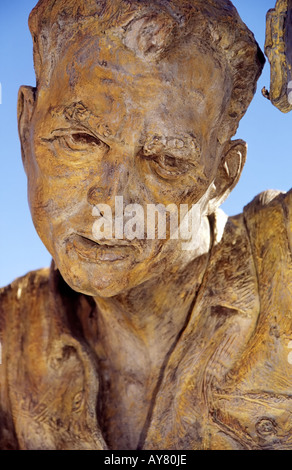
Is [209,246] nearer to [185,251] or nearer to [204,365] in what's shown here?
[185,251]

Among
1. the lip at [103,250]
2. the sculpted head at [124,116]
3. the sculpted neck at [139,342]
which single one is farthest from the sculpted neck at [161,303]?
the lip at [103,250]

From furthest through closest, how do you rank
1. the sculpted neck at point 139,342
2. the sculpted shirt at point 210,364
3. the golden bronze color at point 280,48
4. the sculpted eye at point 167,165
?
the sculpted neck at point 139,342, the sculpted shirt at point 210,364, the sculpted eye at point 167,165, the golden bronze color at point 280,48

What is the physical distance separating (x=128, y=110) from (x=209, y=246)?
1.85ft

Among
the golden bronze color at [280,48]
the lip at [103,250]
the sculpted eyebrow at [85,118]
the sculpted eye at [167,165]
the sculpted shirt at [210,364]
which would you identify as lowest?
→ the sculpted shirt at [210,364]

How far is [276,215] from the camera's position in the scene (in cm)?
252

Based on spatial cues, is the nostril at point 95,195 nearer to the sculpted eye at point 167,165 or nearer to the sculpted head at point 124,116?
the sculpted head at point 124,116

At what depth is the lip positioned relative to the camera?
2209mm

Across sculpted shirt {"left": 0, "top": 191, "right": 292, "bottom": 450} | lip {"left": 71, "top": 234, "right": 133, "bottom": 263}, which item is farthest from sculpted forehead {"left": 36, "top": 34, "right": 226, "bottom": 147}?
sculpted shirt {"left": 0, "top": 191, "right": 292, "bottom": 450}

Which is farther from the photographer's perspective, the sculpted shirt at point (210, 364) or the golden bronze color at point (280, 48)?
the sculpted shirt at point (210, 364)

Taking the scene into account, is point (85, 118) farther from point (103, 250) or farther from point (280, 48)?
point (280, 48)

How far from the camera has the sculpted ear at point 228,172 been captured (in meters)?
2.51

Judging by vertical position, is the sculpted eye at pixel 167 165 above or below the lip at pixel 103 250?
above

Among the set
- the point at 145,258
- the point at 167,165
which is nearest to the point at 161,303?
the point at 145,258
